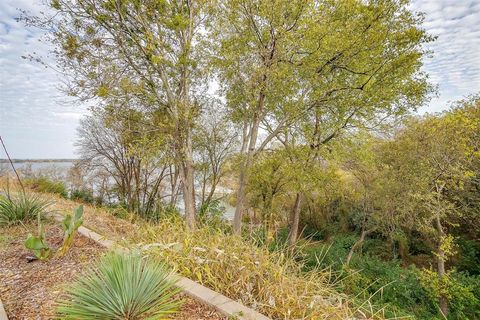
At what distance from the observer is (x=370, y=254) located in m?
11.6

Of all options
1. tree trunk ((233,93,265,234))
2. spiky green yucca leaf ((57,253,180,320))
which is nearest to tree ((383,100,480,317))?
tree trunk ((233,93,265,234))

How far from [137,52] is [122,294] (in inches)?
274

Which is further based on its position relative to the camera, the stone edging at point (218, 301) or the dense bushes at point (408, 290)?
the dense bushes at point (408, 290)

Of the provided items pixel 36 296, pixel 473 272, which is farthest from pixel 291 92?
pixel 473 272

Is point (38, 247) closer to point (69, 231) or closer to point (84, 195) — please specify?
point (69, 231)

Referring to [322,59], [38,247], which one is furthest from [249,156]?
[38,247]

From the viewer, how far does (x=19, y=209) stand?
438 centimetres

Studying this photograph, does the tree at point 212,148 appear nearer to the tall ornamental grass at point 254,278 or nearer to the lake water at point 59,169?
the lake water at point 59,169

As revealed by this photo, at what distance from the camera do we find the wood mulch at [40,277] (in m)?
2.11

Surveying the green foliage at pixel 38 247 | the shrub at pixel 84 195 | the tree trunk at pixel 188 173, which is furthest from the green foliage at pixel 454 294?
the shrub at pixel 84 195

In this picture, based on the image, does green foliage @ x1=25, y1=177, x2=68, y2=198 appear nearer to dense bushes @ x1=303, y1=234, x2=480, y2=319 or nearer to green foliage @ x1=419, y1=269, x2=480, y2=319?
dense bushes @ x1=303, y1=234, x2=480, y2=319

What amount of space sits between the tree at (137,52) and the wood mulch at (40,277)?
11.2ft

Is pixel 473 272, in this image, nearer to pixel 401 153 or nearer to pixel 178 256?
pixel 401 153

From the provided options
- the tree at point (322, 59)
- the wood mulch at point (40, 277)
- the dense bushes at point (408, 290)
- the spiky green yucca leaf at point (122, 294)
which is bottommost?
the dense bushes at point (408, 290)
